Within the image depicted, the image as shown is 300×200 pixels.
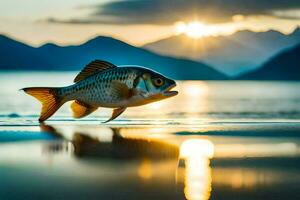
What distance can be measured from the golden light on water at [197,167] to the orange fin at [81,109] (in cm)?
182

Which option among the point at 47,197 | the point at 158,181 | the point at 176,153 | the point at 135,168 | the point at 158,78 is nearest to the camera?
the point at 47,197

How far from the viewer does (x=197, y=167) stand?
23.7ft

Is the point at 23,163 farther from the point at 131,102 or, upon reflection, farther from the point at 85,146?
the point at 131,102

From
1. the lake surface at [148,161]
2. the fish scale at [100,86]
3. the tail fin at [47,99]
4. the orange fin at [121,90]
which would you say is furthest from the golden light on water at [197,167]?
the tail fin at [47,99]

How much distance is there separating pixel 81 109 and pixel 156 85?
1369mm

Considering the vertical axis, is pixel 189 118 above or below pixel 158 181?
above

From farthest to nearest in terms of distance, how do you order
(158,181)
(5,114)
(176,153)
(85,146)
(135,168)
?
(5,114) → (85,146) → (176,153) → (135,168) → (158,181)

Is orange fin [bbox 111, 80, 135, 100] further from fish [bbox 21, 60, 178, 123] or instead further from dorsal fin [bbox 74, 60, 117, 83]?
dorsal fin [bbox 74, 60, 117, 83]

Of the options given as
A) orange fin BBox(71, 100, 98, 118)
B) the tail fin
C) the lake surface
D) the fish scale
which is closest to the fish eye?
the fish scale

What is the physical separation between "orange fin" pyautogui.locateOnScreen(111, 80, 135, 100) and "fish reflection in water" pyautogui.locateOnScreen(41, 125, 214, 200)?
606mm

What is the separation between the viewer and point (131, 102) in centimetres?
1037

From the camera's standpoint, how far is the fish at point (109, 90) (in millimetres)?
10234

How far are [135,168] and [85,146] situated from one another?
1994mm

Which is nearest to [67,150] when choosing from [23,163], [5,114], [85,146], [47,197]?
[85,146]
